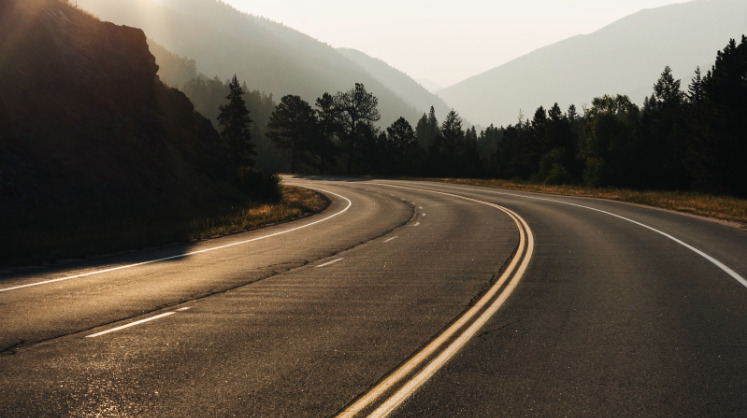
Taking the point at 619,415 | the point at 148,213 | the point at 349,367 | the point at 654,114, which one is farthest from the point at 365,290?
the point at 654,114

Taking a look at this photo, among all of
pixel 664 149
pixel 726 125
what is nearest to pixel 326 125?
pixel 664 149

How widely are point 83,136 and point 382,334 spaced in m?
20.7

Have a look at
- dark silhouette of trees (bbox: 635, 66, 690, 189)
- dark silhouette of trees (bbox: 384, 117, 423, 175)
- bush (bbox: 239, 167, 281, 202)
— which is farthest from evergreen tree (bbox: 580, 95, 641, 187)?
bush (bbox: 239, 167, 281, 202)

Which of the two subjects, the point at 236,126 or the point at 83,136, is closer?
the point at 83,136

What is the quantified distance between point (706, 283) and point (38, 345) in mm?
10042

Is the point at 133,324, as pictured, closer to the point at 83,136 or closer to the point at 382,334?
the point at 382,334

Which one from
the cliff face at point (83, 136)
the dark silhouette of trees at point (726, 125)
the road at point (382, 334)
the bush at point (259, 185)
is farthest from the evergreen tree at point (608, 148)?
the road at point (382, 334)

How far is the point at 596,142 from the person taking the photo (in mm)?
87500

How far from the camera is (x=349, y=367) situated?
556cm

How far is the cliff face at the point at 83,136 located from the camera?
18.7 meters

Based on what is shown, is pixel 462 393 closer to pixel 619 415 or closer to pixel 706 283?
pixel 619 415

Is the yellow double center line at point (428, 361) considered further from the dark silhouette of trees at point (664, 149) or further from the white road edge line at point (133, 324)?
the dark silhouette of trees at point (664, 149)

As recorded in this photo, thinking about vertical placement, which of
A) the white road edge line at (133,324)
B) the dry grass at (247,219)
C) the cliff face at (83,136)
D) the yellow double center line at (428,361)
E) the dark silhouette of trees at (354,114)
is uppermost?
the dark silhouette of trees at (354,114)

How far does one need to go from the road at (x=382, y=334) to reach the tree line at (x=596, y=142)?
156ft
